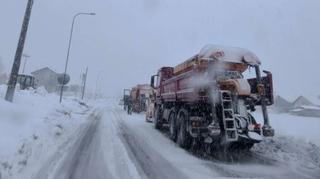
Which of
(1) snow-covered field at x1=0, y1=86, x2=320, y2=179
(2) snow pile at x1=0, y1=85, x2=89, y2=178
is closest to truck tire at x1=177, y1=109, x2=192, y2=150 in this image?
(1) snow-covered field at x1=0, y1=86, x2=320, y2=179

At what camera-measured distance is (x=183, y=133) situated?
11570mm

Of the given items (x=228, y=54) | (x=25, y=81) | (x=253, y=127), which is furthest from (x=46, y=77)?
(x=253, y=127)

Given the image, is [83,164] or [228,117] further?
[228,117]

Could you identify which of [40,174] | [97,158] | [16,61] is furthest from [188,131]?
[16,61]

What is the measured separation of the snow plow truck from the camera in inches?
368

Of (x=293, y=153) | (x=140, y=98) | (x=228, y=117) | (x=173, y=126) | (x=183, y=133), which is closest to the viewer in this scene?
(x=228, y=117)

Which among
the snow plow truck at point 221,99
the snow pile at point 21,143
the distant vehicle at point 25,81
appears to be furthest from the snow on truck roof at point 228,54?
the distant vehicle at point 25,81

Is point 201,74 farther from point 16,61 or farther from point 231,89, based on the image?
point 16,61

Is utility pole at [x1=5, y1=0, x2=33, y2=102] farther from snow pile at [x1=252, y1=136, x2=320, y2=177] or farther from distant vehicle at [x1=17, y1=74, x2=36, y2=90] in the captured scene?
distant vehicle at [x1=17, y1=74, x2=36, y2=90]

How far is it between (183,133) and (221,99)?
2708 mm

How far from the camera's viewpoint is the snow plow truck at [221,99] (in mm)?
9344

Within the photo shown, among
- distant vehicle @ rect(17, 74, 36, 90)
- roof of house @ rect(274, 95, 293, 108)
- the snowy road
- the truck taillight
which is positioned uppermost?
roof of house @ rect(274, 95, 293, 108)

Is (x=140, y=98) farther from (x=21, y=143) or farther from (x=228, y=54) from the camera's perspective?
(x=21, y=143)

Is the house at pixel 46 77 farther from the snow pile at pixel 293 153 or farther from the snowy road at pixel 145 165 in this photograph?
the snow pile at pixel 293 153
